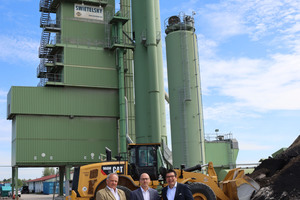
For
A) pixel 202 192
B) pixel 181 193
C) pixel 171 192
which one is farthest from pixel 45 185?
pixel 181 193

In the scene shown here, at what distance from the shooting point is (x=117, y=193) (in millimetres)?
6469

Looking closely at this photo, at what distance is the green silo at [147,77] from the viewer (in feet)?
118

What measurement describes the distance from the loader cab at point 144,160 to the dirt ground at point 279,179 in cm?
456

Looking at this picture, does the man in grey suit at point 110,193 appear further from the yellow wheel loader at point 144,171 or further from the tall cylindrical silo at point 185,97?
the tall cylindrical silo at point 185,97

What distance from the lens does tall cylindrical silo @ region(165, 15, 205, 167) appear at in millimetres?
32781

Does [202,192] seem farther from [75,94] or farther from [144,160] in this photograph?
[75,94]

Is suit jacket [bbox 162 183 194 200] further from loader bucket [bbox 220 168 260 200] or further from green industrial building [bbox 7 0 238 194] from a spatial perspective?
green industrial building [bbox 7 0 238 194]

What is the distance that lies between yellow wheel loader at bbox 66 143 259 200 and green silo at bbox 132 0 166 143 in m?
18.6

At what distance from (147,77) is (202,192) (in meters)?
23.5

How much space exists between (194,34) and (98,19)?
11.9 meters

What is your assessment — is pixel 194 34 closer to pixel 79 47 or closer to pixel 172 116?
pixel 172 116

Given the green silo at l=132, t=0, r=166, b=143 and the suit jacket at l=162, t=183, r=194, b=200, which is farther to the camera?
the green silo at l=132, t=0, r=166, b=143

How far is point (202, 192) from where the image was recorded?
48.5 ft

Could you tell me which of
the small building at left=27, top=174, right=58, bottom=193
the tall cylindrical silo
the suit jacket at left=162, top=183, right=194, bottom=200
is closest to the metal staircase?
the tall cylindrical silo
